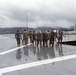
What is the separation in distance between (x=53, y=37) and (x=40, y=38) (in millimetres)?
1556

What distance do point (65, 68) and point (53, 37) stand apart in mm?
14580

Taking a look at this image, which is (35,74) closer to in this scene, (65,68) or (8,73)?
(8,73)

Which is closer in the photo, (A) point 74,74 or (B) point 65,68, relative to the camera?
(A) point 74,74

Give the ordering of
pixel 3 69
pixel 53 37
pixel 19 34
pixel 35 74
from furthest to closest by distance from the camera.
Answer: pixel 19 34
pixel 53 37
pixel 3 69
pixel 35 74

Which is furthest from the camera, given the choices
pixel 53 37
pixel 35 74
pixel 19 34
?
pixel 19 34

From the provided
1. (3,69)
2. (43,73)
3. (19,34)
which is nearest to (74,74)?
(43,73)

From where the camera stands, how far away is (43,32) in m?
27.0

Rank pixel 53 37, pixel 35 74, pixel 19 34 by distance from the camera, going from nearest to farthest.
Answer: pixel 35 74 < pixel 53 37 < pixel 19 34

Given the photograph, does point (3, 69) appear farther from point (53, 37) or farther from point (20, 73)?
point (53, 37)

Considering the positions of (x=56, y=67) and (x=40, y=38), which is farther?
(x=40, y=38)

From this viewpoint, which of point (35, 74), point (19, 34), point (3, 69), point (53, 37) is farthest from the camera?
point (19, 34)

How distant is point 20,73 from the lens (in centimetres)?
1092

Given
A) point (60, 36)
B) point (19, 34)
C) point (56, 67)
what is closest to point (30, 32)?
point (19, 34)

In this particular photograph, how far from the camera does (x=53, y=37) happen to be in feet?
87.9
